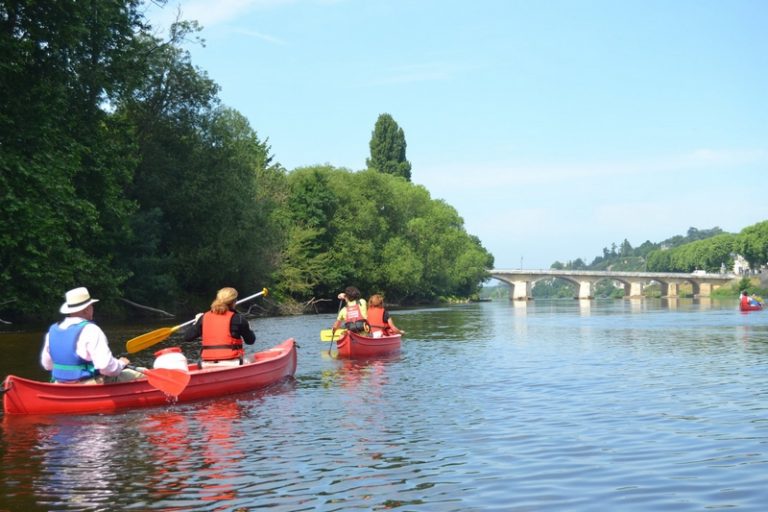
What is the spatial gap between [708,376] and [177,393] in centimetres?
1040

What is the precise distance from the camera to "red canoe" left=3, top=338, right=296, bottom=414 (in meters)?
12.4

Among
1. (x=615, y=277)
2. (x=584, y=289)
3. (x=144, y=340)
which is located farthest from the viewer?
(x=584, y=289)

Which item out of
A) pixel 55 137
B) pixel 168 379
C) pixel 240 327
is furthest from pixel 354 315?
pixel 55 137

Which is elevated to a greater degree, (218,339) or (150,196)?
(150,196)

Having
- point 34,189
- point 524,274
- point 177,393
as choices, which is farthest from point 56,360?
point 524,274

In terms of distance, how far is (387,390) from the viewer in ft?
51.7

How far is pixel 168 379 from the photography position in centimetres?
1357

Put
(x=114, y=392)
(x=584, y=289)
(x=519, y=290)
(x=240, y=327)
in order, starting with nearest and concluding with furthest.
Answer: (x=114, y=392) < (x=240, y=327) < (x=519, y=290) < (x=584, y=289)

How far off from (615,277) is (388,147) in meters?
60.7

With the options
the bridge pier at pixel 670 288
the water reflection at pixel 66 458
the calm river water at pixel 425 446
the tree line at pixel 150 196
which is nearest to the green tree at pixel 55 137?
the tree line at pixel 150 196

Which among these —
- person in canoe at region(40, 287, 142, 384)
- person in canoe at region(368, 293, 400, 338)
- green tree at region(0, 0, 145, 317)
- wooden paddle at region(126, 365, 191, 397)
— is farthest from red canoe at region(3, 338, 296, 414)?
green tree at region(0, 0, 145, 317)

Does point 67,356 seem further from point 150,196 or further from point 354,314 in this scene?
point 150,196

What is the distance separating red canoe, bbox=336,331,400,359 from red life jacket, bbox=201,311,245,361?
247 inches

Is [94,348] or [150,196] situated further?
[150,196]
